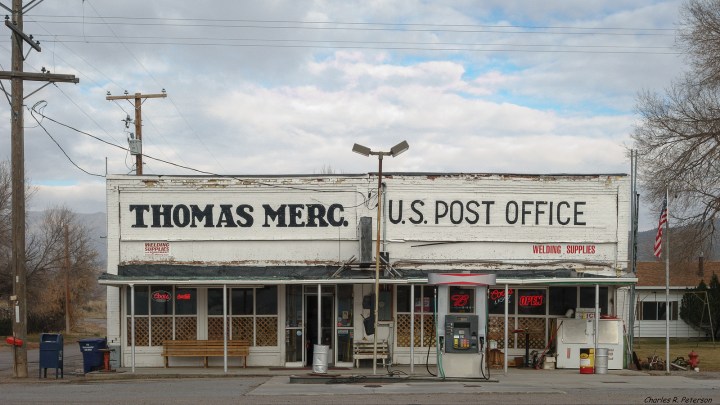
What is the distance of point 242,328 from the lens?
2612cm

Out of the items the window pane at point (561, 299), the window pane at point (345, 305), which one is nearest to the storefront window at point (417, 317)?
the window pane at point (345, 305)

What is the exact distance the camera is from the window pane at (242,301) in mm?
26188

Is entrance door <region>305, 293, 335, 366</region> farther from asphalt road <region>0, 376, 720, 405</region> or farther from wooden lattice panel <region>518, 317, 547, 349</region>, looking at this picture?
wooden lattice panel <region>518, 317, 547, 349</region>

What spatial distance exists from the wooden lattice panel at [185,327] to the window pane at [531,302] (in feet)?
32.7

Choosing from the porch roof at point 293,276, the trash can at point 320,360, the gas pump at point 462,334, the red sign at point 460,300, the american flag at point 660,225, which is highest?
the american flag at point 660,225

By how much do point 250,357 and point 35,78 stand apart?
10.1 metres

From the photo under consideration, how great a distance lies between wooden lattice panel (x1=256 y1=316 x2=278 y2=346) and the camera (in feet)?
85.5

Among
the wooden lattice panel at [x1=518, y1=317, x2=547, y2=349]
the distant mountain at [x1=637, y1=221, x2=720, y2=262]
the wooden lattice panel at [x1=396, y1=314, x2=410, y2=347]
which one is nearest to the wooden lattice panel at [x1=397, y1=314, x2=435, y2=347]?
the wooden lattice panel at [x1=396, y1=314, x2=410, y2=347]

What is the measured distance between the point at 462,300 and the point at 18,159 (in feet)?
41.9

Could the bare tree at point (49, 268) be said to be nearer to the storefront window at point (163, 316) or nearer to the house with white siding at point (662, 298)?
the storefront window at point (163, 316)

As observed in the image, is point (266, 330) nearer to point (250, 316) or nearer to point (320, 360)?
point (250, 316)

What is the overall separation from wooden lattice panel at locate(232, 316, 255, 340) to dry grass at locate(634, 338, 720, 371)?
12723mm

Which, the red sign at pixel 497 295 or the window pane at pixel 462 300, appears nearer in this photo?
the window pane at pixel 462 300

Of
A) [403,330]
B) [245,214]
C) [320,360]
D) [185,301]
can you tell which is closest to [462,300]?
[403,330]
